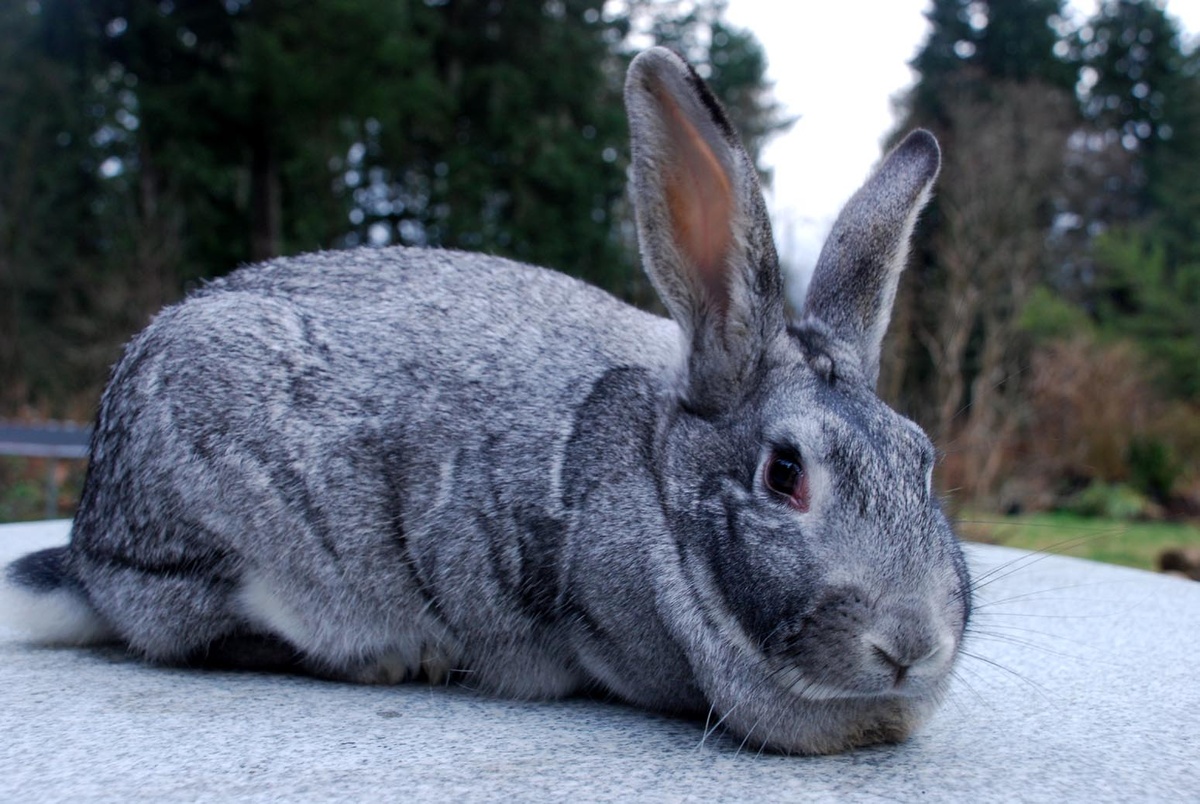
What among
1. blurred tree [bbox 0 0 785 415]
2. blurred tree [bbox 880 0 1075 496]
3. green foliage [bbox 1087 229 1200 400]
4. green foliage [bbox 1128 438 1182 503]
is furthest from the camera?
green foliage [bbox 1087 229 1200 400]

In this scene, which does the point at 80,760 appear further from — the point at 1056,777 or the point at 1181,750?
the point at 1181,750

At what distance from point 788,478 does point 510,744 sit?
1.05 m

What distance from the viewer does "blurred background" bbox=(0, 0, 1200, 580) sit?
1670 centimetres

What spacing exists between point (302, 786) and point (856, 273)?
218 centimetres

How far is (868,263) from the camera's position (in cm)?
327

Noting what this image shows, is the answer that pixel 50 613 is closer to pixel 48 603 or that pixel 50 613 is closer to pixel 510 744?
pixel 48 603

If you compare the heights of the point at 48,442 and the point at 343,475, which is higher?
the point at 343,475

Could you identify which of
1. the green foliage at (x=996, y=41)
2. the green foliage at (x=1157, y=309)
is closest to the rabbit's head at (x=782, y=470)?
the green foliage at (x=1157, y=309)

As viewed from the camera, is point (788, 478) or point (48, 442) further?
point (48, 442)

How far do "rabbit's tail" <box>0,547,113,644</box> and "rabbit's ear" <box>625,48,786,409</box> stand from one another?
8.13 feet

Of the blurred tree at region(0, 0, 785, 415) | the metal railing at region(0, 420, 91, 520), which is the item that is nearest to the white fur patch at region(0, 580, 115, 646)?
the metal railing at region(0, 420, 91, 520)

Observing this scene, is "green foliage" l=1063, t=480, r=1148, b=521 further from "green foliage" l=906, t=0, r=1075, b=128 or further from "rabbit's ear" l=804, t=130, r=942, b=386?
"green foliage" l=906, t=0, r=1075, b=128

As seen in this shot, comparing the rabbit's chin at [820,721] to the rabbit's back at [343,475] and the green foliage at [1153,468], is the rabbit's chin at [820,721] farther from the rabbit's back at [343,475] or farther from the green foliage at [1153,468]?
the green foliage at [1153,468]

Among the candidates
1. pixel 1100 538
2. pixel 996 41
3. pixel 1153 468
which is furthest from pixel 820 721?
pixel 996 41
